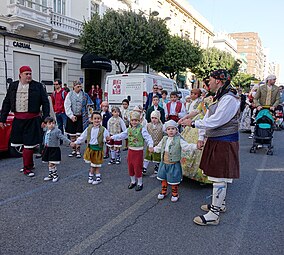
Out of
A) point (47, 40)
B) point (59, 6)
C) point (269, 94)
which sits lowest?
point (269, 94)

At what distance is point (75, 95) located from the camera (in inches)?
290

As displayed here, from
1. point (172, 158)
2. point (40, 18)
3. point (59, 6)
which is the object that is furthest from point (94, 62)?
point (172, 158)

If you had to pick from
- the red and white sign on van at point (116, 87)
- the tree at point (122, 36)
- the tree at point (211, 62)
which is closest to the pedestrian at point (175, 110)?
the red and white sign on van at point (116, 87)

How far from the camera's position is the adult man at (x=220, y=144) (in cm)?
358

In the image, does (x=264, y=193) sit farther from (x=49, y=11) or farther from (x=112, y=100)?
(x=49, y=11)

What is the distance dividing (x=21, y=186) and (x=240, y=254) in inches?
147

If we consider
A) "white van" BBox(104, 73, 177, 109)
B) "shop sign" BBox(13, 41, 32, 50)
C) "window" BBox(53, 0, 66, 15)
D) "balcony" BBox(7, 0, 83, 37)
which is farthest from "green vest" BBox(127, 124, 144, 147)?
"window" BBox(53, 0, 66, 15)

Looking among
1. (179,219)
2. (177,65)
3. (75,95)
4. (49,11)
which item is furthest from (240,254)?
(177,65)

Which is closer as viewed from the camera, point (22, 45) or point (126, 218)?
point (126, 218)

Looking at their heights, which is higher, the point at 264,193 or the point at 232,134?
the point at 232,134

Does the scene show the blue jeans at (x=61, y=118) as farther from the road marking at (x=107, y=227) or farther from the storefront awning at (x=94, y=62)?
the storefront awning at (x=94, y=62)

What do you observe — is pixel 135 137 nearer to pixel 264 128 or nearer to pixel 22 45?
pixel 264 128

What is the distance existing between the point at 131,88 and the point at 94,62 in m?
7.54

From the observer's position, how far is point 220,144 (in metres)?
3.70
